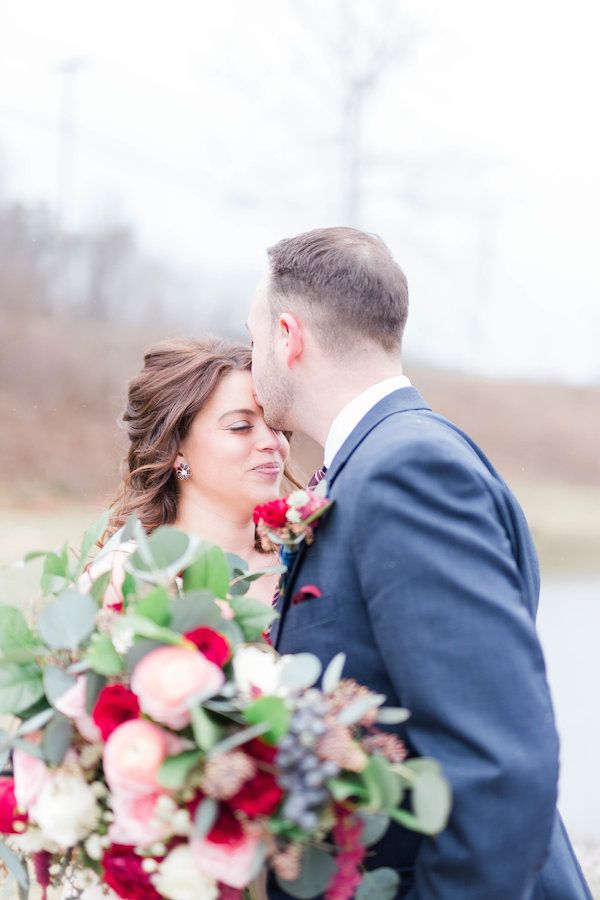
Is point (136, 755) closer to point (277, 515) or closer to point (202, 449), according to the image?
point (277, 515)

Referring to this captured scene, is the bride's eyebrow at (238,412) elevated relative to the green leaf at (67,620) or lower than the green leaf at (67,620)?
lower

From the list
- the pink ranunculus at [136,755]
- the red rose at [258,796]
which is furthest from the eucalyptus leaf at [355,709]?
the pink ranunculus at [136,755]

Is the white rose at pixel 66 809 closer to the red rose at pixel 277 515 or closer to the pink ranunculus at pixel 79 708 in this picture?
the pink ranunculus at pixel 79 708

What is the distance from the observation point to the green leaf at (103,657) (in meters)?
1.20

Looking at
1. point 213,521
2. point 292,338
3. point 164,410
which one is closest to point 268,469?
point 213,521

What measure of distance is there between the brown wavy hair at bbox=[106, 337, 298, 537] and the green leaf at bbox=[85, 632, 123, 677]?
4.52 feet

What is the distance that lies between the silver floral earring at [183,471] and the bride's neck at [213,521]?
53 mm

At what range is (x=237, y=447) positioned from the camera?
2521 mm

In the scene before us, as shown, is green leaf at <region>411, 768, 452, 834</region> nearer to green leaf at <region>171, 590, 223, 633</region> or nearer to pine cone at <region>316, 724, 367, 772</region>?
pine cone at <region>316, 724, 367, 772</region>

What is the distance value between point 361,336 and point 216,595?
24.6 inches

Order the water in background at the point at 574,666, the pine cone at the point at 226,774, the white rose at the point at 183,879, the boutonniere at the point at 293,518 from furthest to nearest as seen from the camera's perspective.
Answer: the water in background at the point at 574,666, the boutonniere at the point at 293,518, the white rose at the point at 183,879, the pine cone at the point at 226,774

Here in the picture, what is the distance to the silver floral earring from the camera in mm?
2643

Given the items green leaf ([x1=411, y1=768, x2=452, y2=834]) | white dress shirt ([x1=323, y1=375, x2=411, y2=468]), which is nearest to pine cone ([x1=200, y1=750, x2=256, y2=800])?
green leaf ([x1=411, y1=768, x2=452, y2=834])

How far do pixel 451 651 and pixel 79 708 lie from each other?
1.66ft
